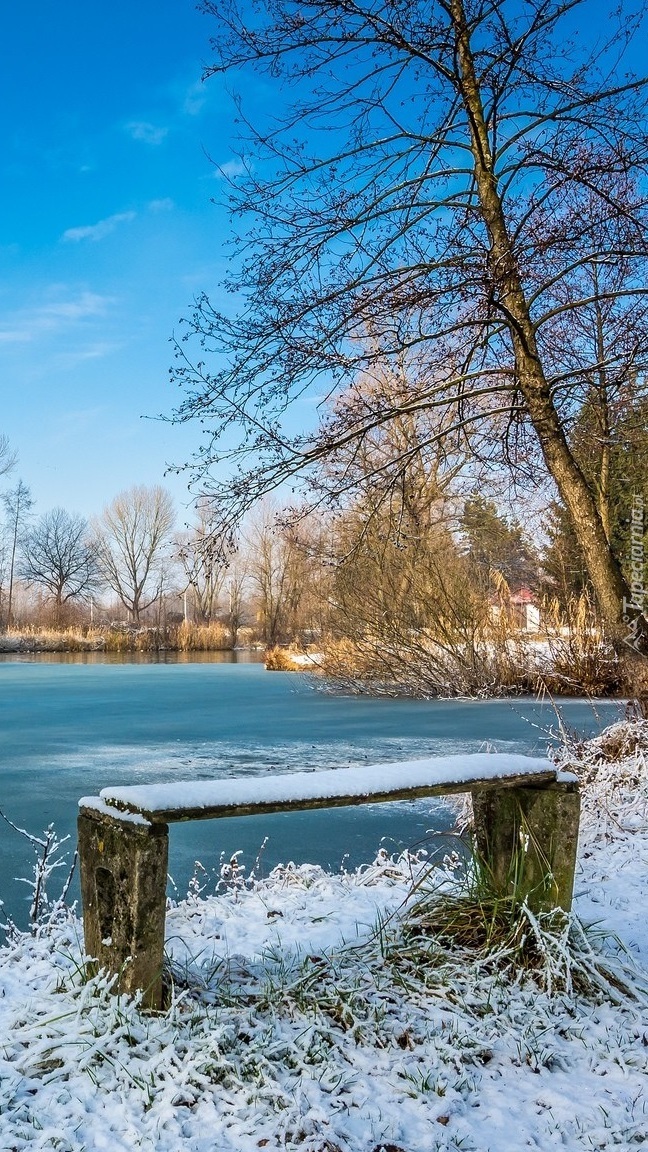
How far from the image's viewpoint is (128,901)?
6.65ft

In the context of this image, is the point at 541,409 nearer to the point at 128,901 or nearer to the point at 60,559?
the point at 128,901

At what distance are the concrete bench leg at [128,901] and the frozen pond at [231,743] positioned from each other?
1.93 metres

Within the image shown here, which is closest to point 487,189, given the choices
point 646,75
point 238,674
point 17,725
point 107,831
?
point 646,75

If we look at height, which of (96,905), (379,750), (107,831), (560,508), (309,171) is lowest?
(379,750)

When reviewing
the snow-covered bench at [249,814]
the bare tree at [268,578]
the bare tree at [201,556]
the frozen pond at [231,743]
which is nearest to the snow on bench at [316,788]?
the snow-covered bench at [249,814]

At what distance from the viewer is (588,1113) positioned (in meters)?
1.92

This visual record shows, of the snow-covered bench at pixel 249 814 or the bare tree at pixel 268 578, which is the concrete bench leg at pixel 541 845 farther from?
the bare tree at pixel 268 578

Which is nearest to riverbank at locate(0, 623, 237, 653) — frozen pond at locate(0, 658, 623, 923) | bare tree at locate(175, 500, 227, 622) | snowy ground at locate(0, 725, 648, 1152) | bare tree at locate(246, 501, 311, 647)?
bare tree at locate(246, 501, 311, 647)

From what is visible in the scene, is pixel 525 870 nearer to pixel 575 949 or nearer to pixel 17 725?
pixel 575 949

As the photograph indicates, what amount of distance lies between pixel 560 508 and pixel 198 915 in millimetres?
10552

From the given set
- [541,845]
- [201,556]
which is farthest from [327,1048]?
[201,556]

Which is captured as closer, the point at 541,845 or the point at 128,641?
the point at 541,845

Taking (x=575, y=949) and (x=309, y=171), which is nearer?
(x=575, y=949)

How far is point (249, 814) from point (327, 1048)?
0.60 metres
